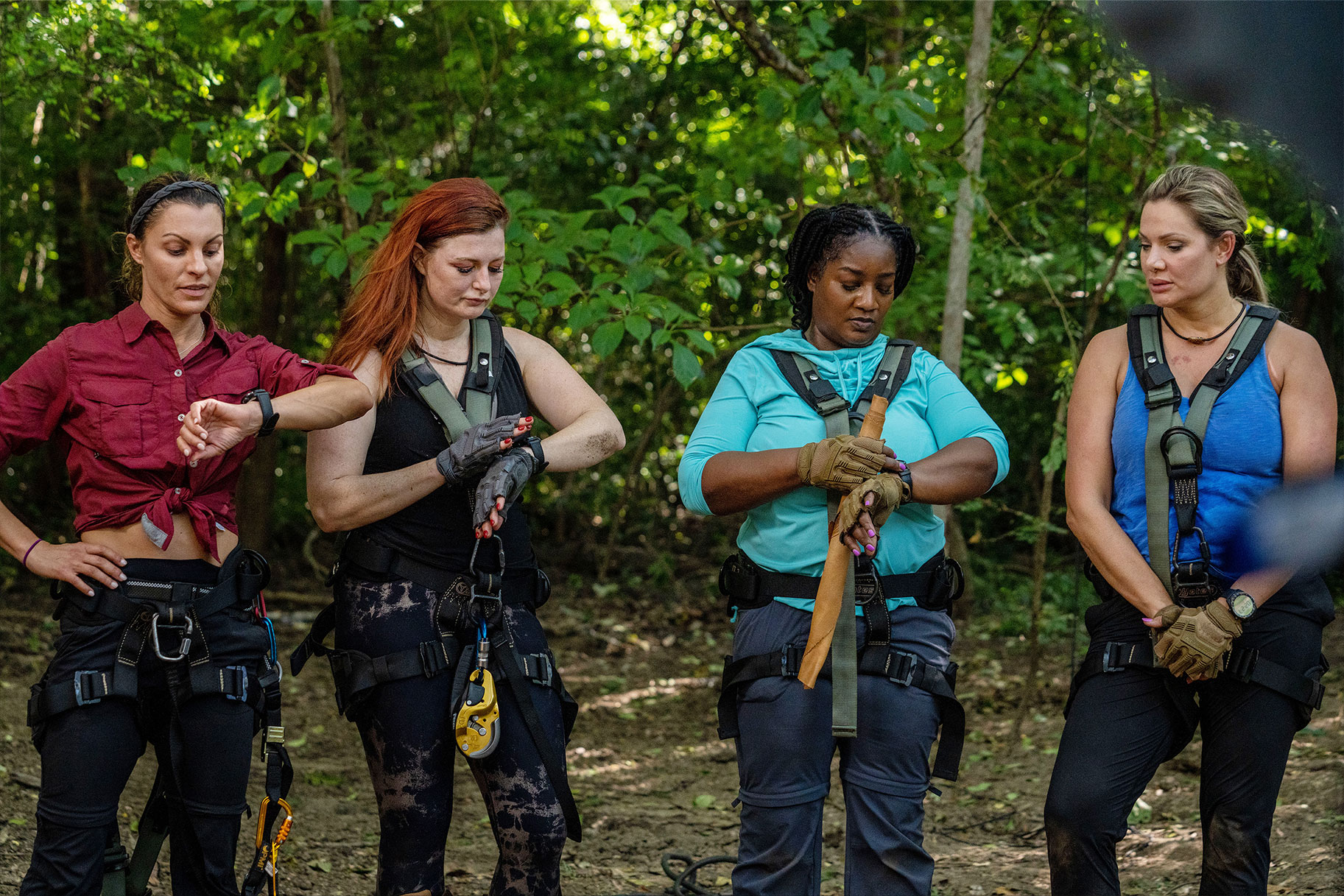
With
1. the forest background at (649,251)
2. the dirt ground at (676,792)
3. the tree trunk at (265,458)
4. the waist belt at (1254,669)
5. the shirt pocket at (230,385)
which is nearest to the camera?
the waist belt at (1254,669)

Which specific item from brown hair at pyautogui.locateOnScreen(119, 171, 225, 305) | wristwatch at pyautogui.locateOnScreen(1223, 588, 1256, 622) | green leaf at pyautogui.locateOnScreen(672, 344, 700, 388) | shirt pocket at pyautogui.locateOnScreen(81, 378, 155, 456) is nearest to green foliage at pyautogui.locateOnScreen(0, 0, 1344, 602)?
green leaf at pyautogui.locateOnScreen(672, 344, 700, 388)

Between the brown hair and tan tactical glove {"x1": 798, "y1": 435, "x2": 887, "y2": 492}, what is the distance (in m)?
1.46

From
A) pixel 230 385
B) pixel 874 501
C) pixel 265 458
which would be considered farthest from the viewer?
pixel 265 458

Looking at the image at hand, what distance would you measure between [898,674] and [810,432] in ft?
1.89

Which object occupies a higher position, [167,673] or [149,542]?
[149,542]

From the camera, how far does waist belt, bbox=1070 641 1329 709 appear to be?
8.64ft

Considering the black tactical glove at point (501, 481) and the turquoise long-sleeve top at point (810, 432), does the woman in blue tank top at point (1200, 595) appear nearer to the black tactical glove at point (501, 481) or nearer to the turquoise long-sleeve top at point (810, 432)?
the turquoise long-sleeve top at point (810, 432)

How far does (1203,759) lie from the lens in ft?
8.96

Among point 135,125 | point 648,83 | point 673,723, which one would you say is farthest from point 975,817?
point 135,125

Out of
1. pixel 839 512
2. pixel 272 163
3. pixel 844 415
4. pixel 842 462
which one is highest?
pixel 272 163

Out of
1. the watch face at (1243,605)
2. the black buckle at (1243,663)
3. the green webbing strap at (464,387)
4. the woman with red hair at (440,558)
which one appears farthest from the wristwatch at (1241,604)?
the green webbing strap at (464,387)

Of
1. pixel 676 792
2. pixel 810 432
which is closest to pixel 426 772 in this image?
pixel 810 432

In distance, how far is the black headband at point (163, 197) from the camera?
106 inches

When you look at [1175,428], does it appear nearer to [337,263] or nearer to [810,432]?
[810,432]
